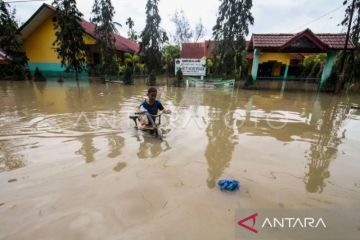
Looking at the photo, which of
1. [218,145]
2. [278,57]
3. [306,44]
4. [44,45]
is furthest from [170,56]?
[218,145]

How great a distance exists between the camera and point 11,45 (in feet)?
61.6

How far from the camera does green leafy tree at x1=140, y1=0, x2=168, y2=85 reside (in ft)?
63.0

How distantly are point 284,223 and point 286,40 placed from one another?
16077mm

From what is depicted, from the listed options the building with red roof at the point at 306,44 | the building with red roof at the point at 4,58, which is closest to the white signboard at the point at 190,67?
the building with red roof at the point at 306,44

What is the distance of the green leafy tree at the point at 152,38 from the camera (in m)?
19.2

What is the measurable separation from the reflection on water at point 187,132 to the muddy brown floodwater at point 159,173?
0.04m

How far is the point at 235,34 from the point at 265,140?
15414 mm

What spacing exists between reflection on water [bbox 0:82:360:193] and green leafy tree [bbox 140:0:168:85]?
437 inches

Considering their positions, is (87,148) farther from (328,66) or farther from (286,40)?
(328,66)

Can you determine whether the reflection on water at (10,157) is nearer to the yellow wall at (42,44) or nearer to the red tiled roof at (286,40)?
the red tiled roof at (286,40)

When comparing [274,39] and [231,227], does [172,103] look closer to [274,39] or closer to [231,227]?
[231,227]

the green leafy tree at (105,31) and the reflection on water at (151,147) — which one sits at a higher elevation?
the green leafy tree at (105,31)

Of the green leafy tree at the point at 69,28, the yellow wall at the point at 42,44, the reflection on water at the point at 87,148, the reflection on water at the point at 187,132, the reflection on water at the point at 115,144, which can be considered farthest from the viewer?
the yellow wall at the point at 42,44

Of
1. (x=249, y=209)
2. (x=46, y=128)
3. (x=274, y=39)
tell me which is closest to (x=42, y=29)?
(x=46, y=128)
